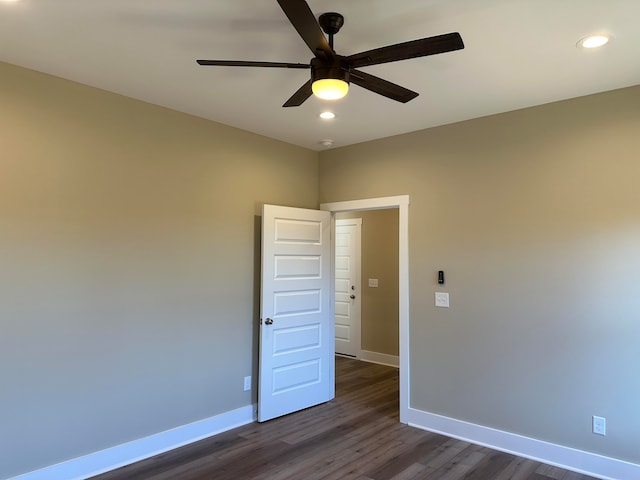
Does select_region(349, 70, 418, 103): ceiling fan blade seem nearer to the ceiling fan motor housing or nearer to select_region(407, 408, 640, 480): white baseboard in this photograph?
the ceiling fan motor housing

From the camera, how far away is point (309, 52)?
255cm

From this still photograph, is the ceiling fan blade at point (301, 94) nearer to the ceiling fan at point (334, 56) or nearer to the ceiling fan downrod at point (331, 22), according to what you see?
the ceiling fan at point (334, 56)

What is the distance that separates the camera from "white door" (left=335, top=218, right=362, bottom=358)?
662 cm

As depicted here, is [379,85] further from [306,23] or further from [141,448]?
[141,448]

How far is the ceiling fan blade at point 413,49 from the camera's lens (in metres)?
1.73

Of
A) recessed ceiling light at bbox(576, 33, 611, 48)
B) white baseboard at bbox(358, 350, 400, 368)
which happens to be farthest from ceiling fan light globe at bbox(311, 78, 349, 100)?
white baseboard at bbox(358, 350, 400, 368)

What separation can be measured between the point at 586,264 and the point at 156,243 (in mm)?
3386

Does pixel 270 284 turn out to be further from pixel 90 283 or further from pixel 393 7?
pixel 393 7

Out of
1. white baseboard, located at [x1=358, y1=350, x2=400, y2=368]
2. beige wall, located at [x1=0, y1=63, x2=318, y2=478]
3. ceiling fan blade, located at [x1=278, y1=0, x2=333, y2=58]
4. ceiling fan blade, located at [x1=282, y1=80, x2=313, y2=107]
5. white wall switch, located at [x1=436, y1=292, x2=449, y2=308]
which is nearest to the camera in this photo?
ceiling fan blade, located at [x1=278, y1=0, x2=333, y2=58]

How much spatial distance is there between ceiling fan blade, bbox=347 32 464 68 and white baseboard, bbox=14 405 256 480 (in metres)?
3.14

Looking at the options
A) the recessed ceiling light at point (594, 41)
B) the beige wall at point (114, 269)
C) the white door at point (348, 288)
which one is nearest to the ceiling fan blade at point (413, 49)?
the recessed ceiling light at point (594, 41)

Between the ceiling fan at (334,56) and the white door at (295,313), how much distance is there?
2008 millimetres

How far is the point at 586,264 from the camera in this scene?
10.2 ft

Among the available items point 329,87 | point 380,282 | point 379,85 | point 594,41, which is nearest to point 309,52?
point 379,85
